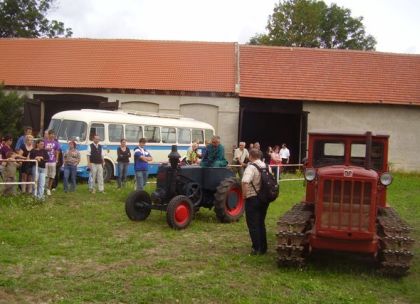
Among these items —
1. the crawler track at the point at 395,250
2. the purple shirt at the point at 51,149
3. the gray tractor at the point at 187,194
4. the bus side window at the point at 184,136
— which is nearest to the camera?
the crawler track at the point at 395,250

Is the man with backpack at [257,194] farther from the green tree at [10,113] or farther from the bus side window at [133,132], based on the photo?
the green tree at [10,113]

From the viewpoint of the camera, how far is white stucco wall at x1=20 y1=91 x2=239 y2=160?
25.1 m

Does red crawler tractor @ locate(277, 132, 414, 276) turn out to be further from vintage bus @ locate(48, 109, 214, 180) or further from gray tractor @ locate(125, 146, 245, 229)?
vintage bus @ locate(48, 109, 214, 180)

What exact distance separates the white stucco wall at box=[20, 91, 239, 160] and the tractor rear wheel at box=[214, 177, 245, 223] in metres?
13.9

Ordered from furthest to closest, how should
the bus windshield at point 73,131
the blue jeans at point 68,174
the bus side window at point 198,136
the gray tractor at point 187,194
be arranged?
the bus side window at point 198,136 < the bus windshield at point 73,131 < the blue jeans at point 68,174 < the gray tractor at point 187,194

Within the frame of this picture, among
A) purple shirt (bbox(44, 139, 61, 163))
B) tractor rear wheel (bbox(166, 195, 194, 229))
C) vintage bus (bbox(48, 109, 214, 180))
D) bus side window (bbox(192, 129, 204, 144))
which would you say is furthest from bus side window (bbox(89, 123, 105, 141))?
tractor rear wheel (bbox(166, 195, 194, 229))

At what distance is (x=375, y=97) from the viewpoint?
989 inches

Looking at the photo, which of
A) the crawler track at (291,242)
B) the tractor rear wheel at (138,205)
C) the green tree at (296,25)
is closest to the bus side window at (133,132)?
the tractor rear wheel at (138,205)

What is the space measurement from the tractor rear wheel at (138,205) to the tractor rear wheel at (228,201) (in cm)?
137

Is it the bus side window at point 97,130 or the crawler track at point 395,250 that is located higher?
the bus side window at point 97,130

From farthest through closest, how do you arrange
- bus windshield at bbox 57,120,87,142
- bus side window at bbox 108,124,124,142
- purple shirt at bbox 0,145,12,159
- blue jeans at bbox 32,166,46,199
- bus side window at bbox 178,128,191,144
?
1. bus side window at bbox 178,128,191,144
2. bus side window at bbox 108,124,124,142
3. bus windshield at bbox 57,120,87,142
4. purple shirt at bbox 0,145,12,159
5. blue jeans at bbox 32,166,46,199

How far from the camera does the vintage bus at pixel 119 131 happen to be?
57.4 ft

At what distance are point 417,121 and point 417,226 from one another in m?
15.1

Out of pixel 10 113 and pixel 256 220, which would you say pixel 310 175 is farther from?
pixel 10 113
